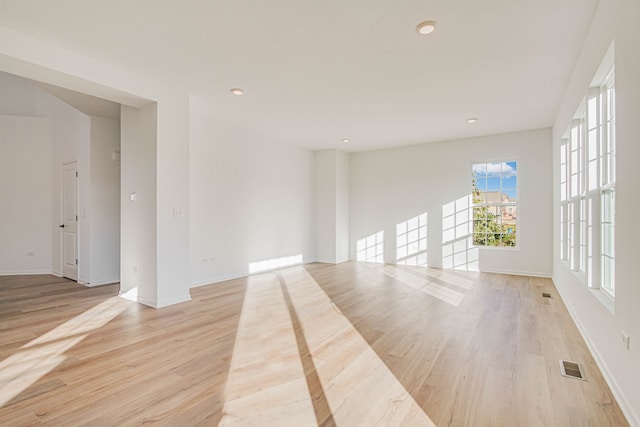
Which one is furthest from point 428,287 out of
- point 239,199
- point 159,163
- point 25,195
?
point 25,195

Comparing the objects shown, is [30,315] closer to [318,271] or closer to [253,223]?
[253,223]

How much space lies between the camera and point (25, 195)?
633 centimetres

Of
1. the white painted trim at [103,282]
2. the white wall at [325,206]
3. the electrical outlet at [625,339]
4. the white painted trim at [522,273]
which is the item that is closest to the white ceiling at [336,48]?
the electrical outlet at [625,339]

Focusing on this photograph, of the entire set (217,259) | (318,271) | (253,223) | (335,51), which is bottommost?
(318,271)

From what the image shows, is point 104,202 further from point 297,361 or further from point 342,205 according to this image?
point 342,205

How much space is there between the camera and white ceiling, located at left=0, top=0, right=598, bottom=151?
2.50 metres

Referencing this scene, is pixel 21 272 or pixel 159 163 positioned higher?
pixel 159 163

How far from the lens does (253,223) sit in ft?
20.5

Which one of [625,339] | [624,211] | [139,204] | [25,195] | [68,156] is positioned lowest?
[625,339]

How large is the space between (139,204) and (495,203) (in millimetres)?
6445

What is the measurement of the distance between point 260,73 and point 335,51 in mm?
982

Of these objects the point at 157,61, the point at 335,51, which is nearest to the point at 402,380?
the point at 335,51

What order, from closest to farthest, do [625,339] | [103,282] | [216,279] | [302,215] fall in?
[625,339] → [103,282] → [216,279] → [302,215]

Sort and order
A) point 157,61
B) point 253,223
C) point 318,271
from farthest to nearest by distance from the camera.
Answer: point 318,271
point 253,223
point 157,61
